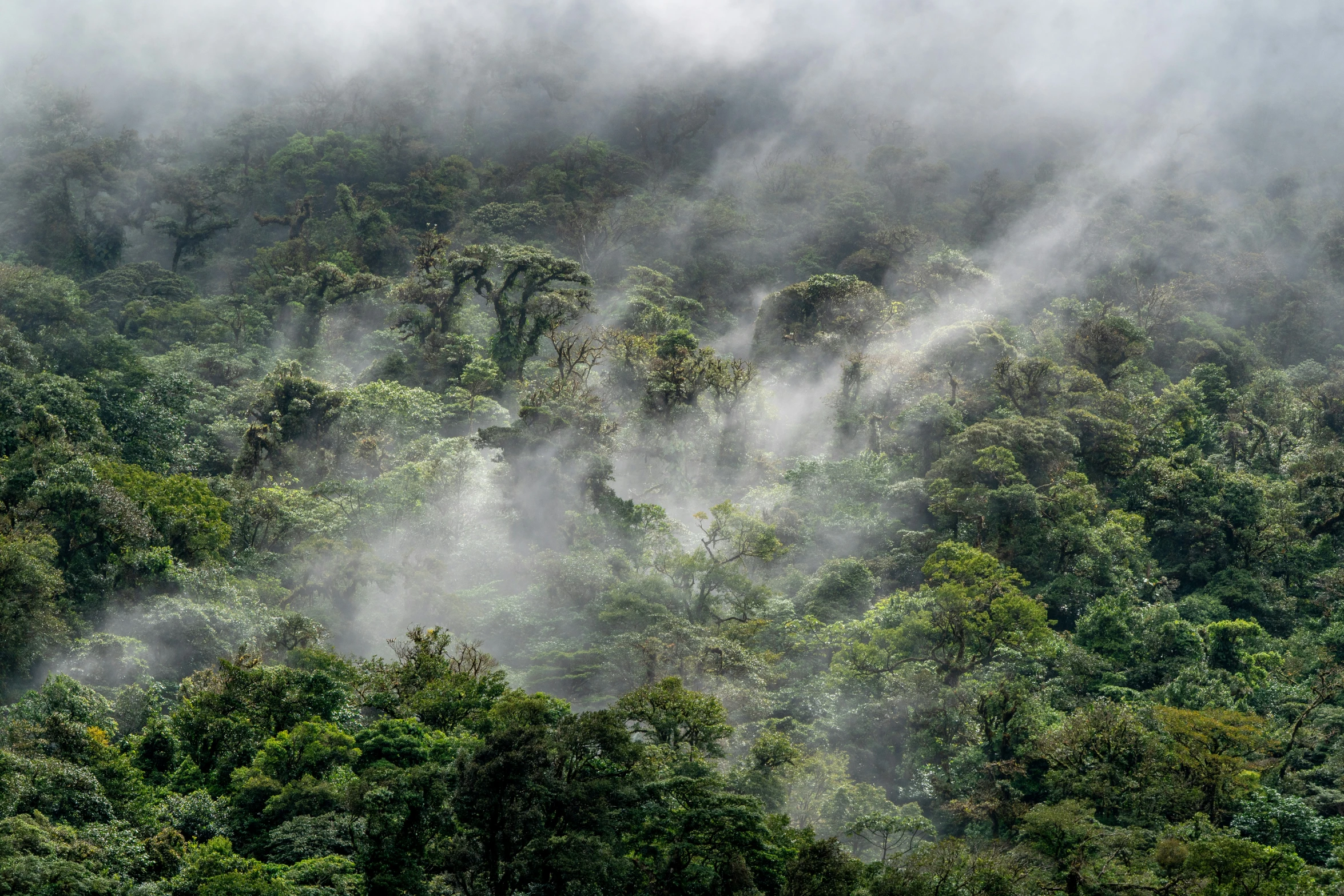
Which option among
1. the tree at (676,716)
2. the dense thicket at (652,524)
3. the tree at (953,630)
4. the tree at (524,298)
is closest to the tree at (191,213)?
the dense thicket at (652,524)

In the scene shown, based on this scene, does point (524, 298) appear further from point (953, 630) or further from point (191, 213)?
point (191, 213)

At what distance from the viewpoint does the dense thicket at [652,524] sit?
2391cm

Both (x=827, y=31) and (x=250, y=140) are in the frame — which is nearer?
(x=250, y=140)

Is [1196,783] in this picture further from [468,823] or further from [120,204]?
[120,204]

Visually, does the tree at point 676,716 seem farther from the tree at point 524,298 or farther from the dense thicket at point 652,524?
the tree at point 524,298

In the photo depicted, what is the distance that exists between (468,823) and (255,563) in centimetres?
1861

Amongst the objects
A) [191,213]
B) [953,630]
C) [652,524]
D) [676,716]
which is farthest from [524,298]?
[676,716]

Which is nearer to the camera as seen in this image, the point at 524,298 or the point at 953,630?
the point at 953,630

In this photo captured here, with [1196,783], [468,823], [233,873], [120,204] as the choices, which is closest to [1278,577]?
[1196,783]

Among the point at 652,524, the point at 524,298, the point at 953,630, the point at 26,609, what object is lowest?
the point at 953,630

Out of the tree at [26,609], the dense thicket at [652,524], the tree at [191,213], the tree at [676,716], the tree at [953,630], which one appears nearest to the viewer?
the dense thicket at [652,524]

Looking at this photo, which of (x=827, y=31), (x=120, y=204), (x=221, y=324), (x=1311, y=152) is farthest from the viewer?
(x=827, y=31)

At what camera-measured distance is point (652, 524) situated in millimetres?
42594

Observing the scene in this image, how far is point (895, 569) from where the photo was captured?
1678 inches
